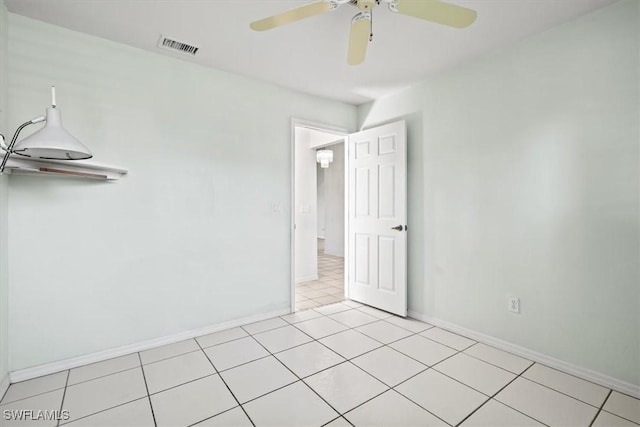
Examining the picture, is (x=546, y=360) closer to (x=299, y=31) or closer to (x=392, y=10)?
(x=392, y=10)

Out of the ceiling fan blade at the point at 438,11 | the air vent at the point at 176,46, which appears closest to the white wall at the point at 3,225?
the air vent at the point at 176,46

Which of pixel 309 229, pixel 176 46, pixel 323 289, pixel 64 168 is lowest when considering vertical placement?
pixel 323 289

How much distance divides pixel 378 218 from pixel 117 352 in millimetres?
2844

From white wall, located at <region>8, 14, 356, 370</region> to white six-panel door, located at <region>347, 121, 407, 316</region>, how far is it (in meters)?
A: 0.92

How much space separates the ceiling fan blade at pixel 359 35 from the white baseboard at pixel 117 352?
2.67 meters

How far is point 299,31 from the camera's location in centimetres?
237

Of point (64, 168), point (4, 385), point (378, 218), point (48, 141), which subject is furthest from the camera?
point (378, 218)

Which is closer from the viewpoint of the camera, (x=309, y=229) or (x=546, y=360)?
(x=546, y=360)

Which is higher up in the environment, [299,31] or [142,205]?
[299,31]

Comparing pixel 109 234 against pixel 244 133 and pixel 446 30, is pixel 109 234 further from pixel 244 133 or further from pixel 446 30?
pixel 446 30

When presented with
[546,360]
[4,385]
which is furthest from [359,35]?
[4,385]

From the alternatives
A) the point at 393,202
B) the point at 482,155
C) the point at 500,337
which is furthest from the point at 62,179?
the point at 500,337

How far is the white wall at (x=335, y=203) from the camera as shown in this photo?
780 cm

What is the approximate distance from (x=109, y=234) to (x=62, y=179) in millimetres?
522
